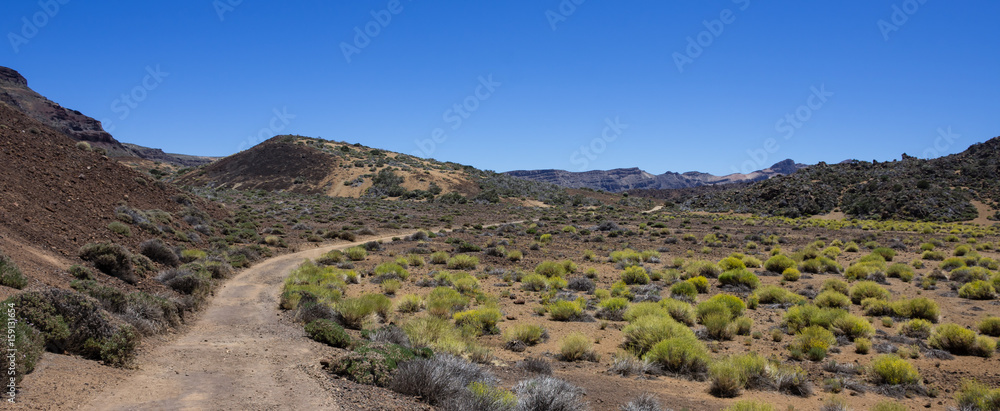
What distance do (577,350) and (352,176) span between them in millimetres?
Answer: 65887

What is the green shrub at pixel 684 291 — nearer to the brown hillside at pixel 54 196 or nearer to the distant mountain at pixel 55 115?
the brown hillside at pixel 54 196

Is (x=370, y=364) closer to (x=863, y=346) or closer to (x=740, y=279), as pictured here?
(x=863, y=346)

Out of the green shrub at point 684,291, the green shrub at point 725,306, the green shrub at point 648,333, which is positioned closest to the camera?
the green shrub at point 648,333

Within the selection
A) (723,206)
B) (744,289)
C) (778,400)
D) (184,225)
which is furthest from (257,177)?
(778,400)

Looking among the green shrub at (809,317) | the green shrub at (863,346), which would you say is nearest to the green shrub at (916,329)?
the green shrub at (809,317)

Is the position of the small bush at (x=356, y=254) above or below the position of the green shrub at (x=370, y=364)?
above

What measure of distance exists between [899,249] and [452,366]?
2743cm

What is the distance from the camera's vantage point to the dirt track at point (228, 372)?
5652 millimetres

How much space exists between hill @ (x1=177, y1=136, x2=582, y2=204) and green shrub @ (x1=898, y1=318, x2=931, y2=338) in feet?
175

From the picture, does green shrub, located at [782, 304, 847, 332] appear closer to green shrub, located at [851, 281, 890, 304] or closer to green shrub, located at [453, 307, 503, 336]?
green shrub, located at [851, 281, 890, 304]

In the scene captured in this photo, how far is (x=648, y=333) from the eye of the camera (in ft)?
32.8

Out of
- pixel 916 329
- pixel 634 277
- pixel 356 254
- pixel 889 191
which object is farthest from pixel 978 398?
pixel 889 191

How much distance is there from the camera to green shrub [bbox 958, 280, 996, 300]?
1400 centimetres

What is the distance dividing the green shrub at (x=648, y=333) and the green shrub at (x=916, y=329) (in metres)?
5.21
